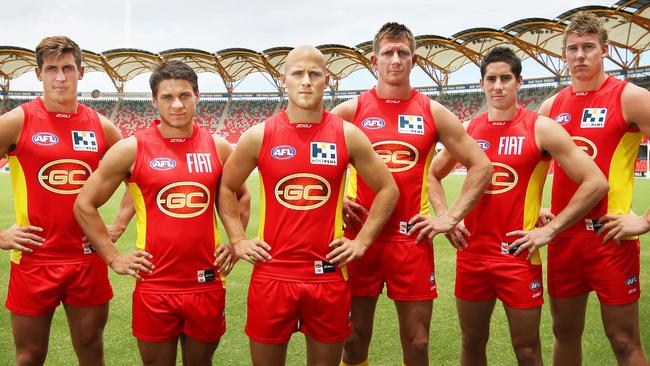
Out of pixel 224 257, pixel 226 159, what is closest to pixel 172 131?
pixel 226 159

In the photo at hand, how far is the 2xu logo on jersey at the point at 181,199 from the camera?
3307mm

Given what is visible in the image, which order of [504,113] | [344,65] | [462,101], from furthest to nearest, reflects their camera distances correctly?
[462,101], [344,65], [504,113]

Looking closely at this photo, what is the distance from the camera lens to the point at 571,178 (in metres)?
3.64

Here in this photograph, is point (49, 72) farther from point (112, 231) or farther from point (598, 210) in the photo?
point (598, 210)

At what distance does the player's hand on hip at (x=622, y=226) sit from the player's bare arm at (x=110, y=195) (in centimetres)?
332

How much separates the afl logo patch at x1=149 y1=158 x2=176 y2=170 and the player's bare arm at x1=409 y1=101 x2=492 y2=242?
5.74 feet

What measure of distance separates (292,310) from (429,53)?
44796 mm

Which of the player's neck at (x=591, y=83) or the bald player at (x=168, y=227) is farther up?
the player's neck at (x=591, y=83)

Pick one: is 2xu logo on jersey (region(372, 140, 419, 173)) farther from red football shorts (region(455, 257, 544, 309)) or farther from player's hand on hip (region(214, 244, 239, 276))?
player's hand on hip (region(214, 244, 239, 276))

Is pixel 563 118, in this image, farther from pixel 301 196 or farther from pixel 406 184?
pixel 301 196

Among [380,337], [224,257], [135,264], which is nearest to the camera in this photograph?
[135,264]

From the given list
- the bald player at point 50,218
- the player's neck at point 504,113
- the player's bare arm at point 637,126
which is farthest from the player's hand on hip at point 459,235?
the bald player at point 50,218

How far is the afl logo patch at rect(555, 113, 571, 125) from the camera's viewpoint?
398 cm

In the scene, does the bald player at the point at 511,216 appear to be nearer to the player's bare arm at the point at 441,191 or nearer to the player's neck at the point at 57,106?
the player's bare arm at the point at 441,191
